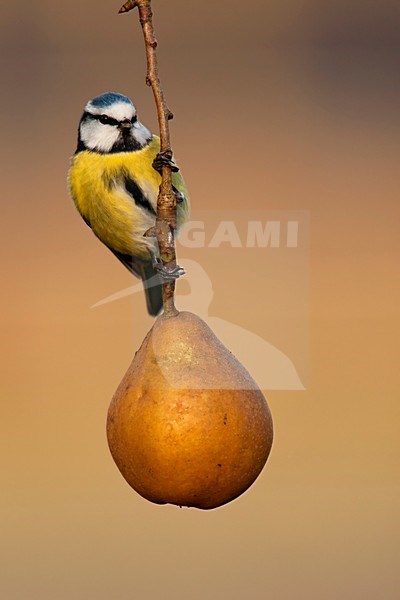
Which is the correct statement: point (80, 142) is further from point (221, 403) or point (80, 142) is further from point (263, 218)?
point (221, 403)

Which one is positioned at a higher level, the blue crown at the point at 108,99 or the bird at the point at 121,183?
the blue crown at the point at 108,99

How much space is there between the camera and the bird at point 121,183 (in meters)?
0.62

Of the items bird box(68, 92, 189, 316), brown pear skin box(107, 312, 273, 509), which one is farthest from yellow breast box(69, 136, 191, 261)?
brown pear skin box(107, 312, 273, 509)

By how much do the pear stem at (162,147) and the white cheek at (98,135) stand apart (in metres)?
0.11

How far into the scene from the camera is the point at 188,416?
1.70ft

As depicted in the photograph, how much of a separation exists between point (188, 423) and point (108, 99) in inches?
9.8

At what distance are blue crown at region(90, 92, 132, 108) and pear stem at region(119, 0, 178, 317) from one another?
7cm

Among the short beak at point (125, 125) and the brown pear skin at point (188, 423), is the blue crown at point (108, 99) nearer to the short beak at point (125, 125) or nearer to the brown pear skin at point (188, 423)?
the short beak at point (125, 125)

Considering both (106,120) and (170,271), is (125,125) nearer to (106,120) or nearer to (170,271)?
(106,120)

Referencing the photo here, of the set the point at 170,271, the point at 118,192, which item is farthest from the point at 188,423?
the point at 118,192

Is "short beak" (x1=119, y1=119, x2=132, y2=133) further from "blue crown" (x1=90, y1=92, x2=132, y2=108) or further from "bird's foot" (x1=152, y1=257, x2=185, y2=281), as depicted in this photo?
"bird's foot" (x1=152, y1=257, x2=185, y2=281)

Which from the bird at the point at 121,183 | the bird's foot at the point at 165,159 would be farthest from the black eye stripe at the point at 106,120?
the bird's foot at the point at 165,159

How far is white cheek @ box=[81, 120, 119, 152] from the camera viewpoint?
0.63 m

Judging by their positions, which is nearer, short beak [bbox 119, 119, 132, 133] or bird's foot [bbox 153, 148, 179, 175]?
bird's foot [bbox 153, 148, 179, 175]
